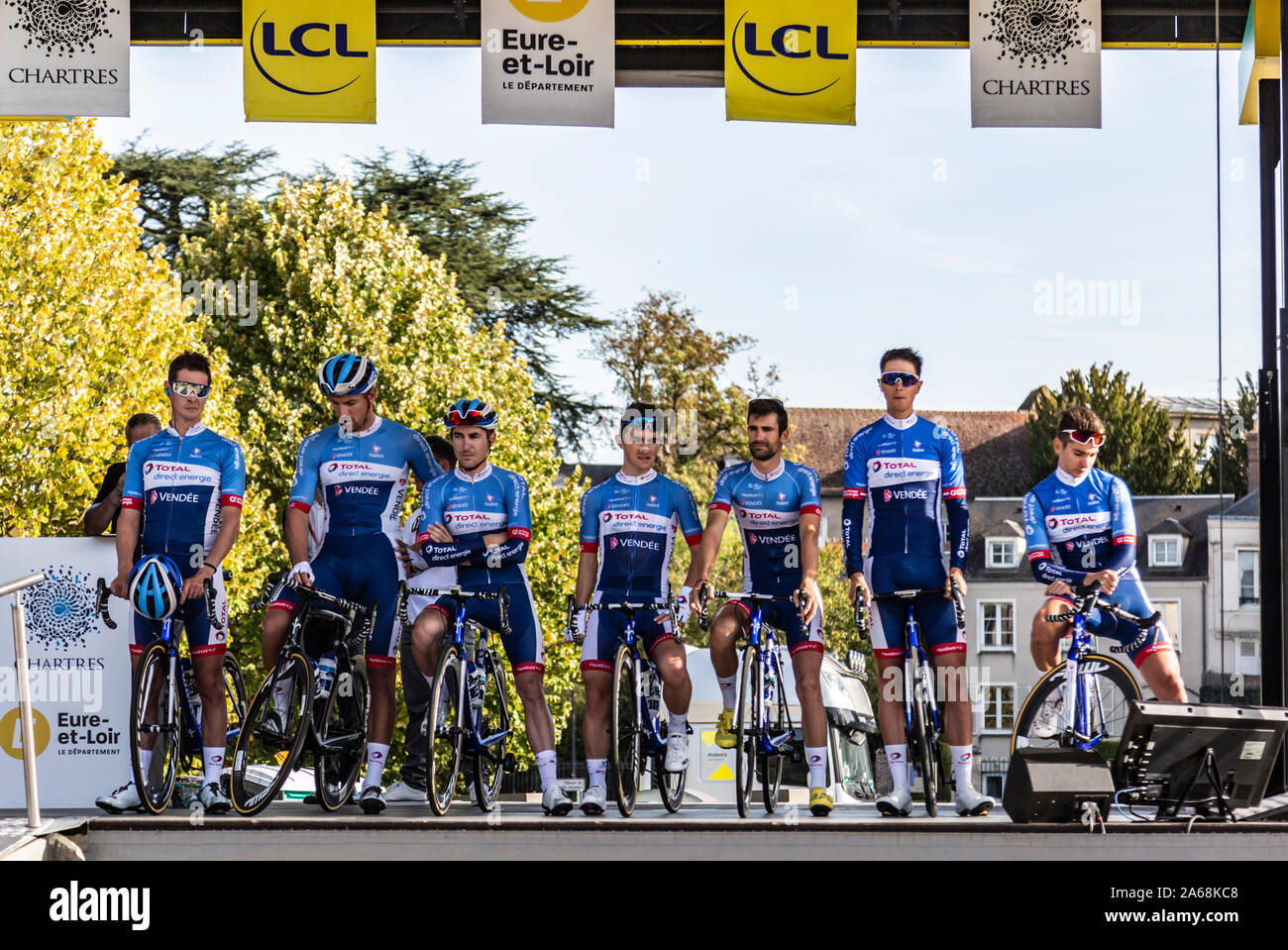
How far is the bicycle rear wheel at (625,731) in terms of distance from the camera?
28.2 ft

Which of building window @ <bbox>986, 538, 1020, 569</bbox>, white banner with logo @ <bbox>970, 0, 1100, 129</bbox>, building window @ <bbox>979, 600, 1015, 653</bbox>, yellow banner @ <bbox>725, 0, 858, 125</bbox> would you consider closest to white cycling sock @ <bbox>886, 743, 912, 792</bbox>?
yellow banner @ <bbox>725, 0, 858, 125</bbox>

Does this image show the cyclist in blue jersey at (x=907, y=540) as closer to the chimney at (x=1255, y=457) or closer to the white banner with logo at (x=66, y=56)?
the chimney at (x=1255, y=457)

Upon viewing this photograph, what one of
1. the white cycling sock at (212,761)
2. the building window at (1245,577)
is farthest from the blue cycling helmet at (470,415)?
the building window at (1245,577)

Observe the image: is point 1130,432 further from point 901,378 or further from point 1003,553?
point 901,378

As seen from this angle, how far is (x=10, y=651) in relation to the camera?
380 inches

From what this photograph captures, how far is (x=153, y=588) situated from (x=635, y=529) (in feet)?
8.99

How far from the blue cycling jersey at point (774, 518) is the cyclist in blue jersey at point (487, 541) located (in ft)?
3.98

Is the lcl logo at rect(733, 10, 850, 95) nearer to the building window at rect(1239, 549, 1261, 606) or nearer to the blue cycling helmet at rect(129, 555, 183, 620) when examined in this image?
the blue cycling helmet at rect(129, 555, 183, 620)

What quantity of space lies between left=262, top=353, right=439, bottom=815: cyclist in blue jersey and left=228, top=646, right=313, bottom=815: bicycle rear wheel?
1.81 feet

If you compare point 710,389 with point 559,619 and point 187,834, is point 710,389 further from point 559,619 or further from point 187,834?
point 187,834

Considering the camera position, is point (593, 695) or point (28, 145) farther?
point (28, 145)
